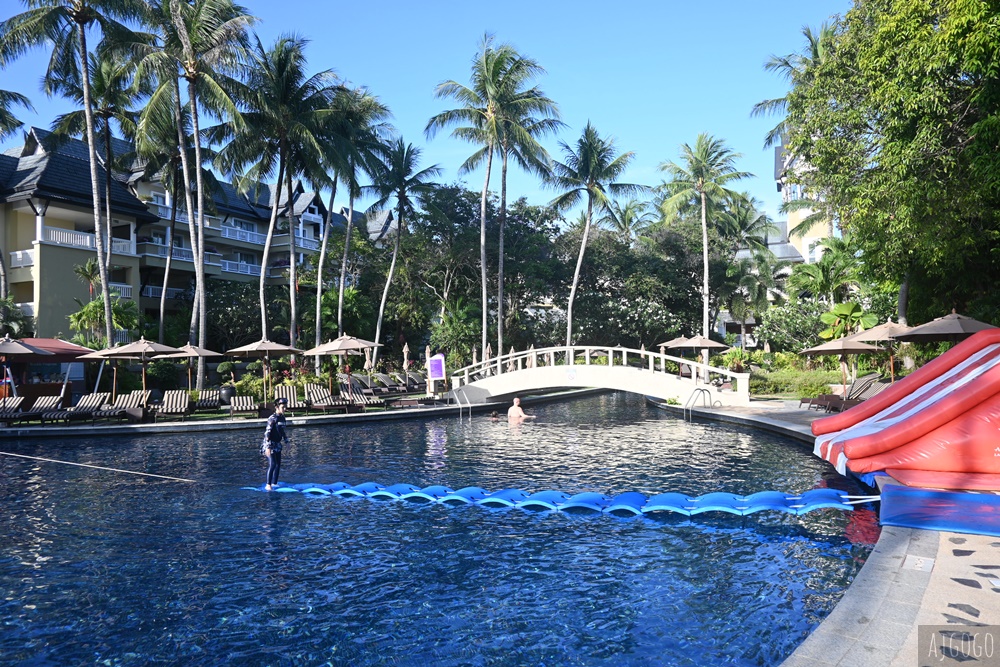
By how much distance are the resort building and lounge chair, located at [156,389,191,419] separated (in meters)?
10.0

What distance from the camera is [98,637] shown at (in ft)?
21.3

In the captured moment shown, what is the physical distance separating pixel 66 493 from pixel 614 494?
406 inches

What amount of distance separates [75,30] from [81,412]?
17.2 meters

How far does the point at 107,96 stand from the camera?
33.3 m

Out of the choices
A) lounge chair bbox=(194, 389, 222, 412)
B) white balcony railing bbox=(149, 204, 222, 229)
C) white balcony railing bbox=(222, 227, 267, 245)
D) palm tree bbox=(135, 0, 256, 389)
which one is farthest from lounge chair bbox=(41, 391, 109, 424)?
white balcony railing bbox=(222, 227, 267, 245)

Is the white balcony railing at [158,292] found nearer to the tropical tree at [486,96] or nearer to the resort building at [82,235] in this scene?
the resort building at [82,235]

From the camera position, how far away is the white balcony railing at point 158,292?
41853 mm

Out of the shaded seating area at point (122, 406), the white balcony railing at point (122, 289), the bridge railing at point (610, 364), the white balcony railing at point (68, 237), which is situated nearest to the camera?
the shaded seating area at point (122, 406)

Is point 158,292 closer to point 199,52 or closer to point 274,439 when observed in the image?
point 199,52

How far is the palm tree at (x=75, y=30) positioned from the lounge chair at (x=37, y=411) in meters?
4.63

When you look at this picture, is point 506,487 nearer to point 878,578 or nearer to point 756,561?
point 756,561

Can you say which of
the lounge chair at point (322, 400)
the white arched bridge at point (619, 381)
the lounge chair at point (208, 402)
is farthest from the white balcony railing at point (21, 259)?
the white arched bridge at point (619, 381)

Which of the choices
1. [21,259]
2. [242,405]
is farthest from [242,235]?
[242,405]

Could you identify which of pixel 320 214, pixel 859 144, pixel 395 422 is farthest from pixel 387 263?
pixel 859 144
